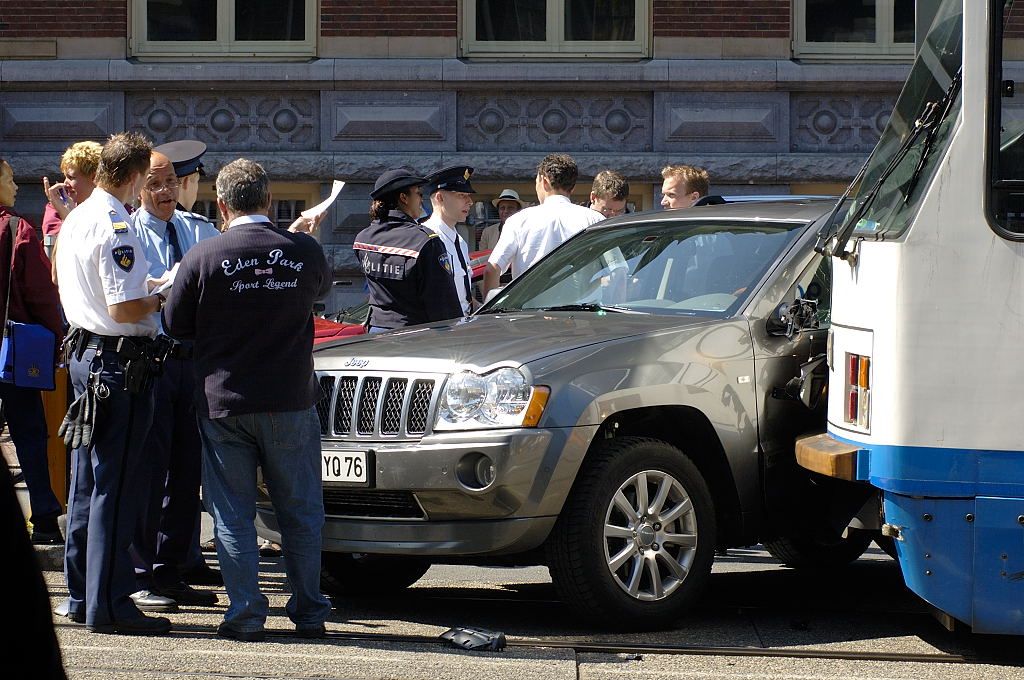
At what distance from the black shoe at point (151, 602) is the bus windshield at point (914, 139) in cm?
308

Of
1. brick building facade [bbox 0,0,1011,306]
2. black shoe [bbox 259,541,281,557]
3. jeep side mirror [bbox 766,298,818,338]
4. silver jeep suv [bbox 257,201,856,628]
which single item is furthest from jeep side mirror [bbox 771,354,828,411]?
brick building facade [bbox 0,0,1011,306]

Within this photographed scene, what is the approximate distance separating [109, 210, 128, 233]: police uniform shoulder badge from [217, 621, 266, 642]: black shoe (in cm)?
151

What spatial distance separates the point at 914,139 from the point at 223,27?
1116cm

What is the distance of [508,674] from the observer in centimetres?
502

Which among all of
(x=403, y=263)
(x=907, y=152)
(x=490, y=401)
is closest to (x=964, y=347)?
(x=907, y=152)

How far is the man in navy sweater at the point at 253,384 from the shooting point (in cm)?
530

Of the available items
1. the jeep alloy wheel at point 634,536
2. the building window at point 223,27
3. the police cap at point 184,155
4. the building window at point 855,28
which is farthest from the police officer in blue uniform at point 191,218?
the building window at point 855,28

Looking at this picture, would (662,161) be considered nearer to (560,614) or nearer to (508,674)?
(560,614)

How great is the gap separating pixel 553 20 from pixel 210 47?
3.53 meters

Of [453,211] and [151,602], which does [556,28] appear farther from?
[151,602]

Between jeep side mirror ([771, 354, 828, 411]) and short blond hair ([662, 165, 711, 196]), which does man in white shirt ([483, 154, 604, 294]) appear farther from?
jeep side mirror ([771, 354, 828, 411])

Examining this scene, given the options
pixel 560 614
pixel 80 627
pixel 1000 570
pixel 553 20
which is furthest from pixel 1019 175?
pixel 553 20

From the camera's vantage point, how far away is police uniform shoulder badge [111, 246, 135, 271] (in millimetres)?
5473

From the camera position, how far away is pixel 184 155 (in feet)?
21.3
